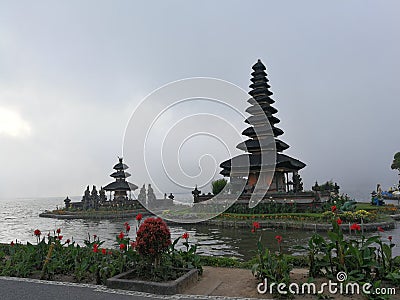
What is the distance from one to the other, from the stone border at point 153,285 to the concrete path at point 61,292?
0.11m

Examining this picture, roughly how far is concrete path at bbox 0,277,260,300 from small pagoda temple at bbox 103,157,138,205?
35.9 m

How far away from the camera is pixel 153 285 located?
6.49 metres

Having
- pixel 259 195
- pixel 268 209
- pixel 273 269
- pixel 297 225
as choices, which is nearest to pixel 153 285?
pixel 273 269

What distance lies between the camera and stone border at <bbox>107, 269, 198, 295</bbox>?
253 inches

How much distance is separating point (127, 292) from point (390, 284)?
15.1 ft

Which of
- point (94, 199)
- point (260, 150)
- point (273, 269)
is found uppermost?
point (260, 150)

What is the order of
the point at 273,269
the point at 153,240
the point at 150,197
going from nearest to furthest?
the point at 273,269
the point at 153,240
the point at 150,197

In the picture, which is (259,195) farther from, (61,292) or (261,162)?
(61,292)

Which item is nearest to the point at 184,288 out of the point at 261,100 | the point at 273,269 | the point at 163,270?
the point at 163,270

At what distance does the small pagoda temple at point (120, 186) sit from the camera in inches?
1748

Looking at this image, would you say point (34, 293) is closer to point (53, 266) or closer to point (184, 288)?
point (53, 266)

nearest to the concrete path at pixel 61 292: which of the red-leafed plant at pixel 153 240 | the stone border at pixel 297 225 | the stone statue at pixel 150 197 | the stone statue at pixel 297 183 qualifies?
the red-leafed plant at pixel 153 240

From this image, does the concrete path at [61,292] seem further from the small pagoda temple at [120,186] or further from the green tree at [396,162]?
the green tree at [396,162]

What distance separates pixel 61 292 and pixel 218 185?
89.9 feet
